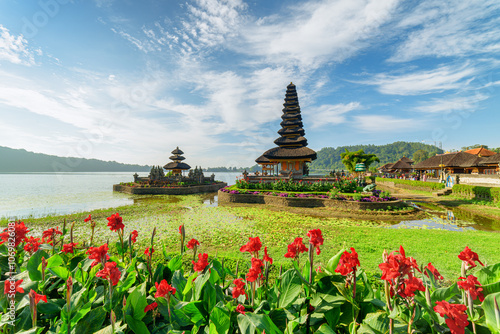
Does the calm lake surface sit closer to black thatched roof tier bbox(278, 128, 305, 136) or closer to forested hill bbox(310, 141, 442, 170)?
black thatched roof tier bbox(278, 128, 305, 136)

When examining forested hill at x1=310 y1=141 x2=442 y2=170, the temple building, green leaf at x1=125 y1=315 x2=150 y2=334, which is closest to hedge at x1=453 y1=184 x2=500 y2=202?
the temple building

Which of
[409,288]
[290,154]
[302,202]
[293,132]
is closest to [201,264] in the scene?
[409,288]

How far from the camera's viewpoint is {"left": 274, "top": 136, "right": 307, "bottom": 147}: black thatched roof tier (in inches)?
931

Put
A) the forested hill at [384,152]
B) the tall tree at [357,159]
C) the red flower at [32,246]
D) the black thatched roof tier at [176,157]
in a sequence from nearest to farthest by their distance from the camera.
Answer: the red flower at [32,246], the black thatched roof tier at [176,157], the tall tree at [357,159], the forested hill at [384,152]

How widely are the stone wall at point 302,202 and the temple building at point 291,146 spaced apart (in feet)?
19.7

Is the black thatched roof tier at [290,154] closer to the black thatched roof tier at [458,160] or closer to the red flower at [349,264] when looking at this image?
the black thatched roof tier at [458,160]

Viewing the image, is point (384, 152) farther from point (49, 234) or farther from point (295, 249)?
point (49, 234)

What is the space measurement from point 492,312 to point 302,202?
12.5 meters

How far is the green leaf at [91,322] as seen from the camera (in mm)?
1270

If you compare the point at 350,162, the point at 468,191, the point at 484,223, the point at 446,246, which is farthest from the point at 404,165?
the point at 446,246

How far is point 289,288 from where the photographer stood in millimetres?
1436

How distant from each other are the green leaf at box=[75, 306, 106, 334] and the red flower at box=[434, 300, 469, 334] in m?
1.96

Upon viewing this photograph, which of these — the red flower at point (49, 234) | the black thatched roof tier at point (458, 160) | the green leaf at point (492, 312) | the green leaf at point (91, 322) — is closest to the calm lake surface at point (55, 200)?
the red flower at point (49, 234)

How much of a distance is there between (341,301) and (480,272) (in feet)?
3.74
